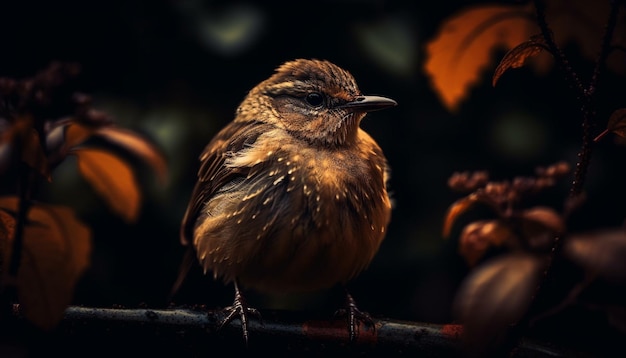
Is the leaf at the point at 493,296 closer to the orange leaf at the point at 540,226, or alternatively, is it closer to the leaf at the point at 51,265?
the orange leaf at the point at 540,226

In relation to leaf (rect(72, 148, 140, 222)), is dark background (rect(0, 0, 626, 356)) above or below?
below

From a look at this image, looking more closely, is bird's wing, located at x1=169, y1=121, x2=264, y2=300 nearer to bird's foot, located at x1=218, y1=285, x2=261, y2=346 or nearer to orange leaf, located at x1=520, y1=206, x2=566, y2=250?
bird's foot, located at x1=218, y1=285, x2=261, y2=346

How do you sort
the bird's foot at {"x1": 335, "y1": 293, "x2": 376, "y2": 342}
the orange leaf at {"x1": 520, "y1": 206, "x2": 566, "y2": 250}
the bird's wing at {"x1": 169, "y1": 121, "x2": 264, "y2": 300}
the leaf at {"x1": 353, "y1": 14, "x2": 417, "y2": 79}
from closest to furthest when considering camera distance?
1. the orange leaf at {"x1": 520, "y1": 206, "x2": 566, "y2": 250}
2. the bird's foot at {"x1": 335, "y1": 293, "x2": 376, "y2": 342}
3. the bird's wing at {"x1": 169, "y1": 121, "x2": 264, "y2": 300}
4. the leaf at {"x1": 353, "y1": 14, "x2": 417, "y2": 79}

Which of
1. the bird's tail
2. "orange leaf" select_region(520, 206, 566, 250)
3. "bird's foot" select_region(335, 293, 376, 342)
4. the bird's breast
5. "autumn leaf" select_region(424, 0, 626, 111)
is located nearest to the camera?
"orange leaf" select_region(520, 206, 566, 250)

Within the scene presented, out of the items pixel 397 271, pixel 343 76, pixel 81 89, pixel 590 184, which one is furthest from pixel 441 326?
pixel 81 89

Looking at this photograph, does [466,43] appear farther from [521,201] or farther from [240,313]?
[240,313]

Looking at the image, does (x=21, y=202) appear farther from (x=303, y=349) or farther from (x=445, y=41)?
(x=303, y=349)

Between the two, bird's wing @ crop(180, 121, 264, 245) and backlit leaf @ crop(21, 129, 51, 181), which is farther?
bird's wing @ crop(180, 121, 264, 245)

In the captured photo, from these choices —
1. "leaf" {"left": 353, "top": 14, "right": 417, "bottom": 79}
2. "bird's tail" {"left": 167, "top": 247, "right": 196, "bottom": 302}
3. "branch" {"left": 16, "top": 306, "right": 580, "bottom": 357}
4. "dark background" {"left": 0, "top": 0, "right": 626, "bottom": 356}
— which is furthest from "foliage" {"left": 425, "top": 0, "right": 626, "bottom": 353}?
"bird's tail" {"left": 167, "top": 247, "right": 196, "bottom": 302}
